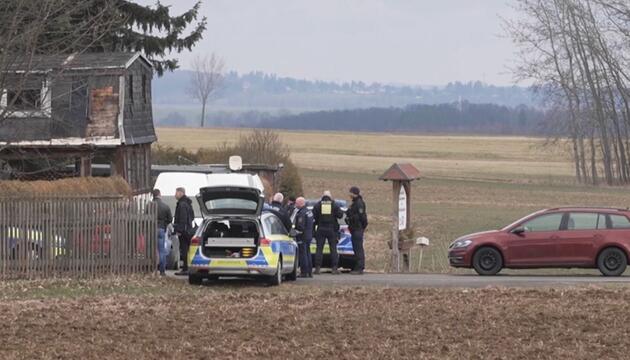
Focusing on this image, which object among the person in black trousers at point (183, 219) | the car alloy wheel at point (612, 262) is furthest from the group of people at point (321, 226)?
the car alloy wheel at point (612, 262)

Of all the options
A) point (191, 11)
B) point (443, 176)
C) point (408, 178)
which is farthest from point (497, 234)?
point (443, 176)

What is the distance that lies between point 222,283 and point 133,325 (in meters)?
7.41

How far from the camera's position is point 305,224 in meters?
27.4

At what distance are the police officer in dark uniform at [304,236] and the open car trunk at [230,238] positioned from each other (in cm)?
275

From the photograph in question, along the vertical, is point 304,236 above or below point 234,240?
below

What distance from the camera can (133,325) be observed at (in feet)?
60.5

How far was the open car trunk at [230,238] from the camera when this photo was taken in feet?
80.2

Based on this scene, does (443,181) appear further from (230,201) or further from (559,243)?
(230,201)

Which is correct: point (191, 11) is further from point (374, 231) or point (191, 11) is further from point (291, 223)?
point (291, 223)

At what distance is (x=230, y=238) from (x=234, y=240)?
9 centimetres

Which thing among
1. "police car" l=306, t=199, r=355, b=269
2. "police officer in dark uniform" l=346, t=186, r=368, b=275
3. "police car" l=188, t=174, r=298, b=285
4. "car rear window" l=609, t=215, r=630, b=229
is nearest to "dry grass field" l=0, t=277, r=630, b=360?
"police car" l=188, t=174, r=298, b=285

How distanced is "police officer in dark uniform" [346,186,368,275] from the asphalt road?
19.5 inches

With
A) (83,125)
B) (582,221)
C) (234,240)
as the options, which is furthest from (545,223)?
(83,125)

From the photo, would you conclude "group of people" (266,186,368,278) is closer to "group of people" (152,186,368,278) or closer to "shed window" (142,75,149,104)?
"group of people" (152,186,368,278)
